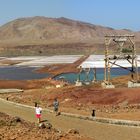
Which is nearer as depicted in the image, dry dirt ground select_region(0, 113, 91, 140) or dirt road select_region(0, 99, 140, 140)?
dry dirt ground select_region(0, 113, 91, 140)

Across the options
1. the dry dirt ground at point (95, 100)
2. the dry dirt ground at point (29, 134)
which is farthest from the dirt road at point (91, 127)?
the dry dirt ground at point (29, 134)

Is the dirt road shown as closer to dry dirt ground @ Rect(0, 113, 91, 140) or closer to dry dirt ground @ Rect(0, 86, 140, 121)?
dry dirt ground @ Rect(0, 86, 140, 121)

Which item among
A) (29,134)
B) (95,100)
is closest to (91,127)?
(29,134)

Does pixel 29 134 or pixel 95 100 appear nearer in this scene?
pixel 29 134

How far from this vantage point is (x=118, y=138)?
2142 centimetres

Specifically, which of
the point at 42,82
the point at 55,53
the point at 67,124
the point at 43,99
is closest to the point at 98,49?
the point at 55,53

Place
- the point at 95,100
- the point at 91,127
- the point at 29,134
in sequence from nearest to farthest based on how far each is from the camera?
the point at 29,134 < the point at 91,127 < the point at 95,100

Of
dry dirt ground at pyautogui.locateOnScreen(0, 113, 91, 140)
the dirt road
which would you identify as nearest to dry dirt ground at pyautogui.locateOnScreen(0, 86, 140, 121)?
the dirt road

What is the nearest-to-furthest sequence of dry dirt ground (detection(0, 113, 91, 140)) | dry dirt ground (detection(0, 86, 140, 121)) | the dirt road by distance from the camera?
1. dry dirt ground (detection(0, 113, 91, 140))
2. the dirt road
3. dry dirt ground (detection(0, 86, 140, 121))

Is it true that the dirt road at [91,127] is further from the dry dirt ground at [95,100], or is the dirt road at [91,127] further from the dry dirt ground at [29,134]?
the dry dirt ground at [29,134]

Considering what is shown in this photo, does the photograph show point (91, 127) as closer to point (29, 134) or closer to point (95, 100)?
point (29, 134)

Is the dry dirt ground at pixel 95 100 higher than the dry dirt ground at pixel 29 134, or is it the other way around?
the dry dirt ground at pixel 29 134

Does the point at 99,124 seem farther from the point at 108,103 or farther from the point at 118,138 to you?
the point at 108,103

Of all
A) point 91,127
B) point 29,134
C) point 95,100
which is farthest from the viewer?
point 95,100
